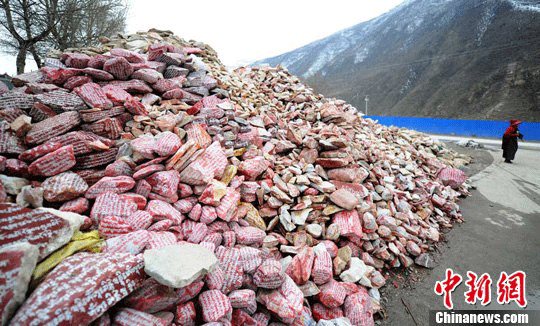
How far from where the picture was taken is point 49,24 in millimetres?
9922

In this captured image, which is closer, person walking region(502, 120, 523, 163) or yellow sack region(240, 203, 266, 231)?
yellow sack region(240, 203, 266, 231)

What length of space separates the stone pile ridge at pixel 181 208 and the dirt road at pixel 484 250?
21 centimetres

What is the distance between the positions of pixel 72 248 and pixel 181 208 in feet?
2.78

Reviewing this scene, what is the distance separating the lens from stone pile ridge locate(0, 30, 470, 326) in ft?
4.66

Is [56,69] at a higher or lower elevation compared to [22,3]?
lower

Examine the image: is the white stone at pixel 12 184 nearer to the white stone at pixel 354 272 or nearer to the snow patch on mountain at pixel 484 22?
the white stone at pixel 354 272

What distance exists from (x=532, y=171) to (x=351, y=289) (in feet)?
25.8

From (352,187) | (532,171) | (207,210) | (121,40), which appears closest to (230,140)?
(207,210)

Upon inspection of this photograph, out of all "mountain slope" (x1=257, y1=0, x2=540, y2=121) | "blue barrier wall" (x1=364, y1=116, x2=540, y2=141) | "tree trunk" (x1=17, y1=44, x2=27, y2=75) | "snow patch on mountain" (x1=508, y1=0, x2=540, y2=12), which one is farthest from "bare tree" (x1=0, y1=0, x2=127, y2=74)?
"snow patch on mountain" (x1=508, y1=0, x2=540, y2=12)

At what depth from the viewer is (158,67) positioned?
387cm

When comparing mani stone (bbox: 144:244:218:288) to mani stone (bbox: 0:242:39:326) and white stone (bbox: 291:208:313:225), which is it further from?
white stone (bbox: 291:208:313:225)

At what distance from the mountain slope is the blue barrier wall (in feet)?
39.0

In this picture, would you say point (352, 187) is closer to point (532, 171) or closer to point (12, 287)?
point (12, 287)

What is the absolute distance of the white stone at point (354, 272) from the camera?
8.17 feet
